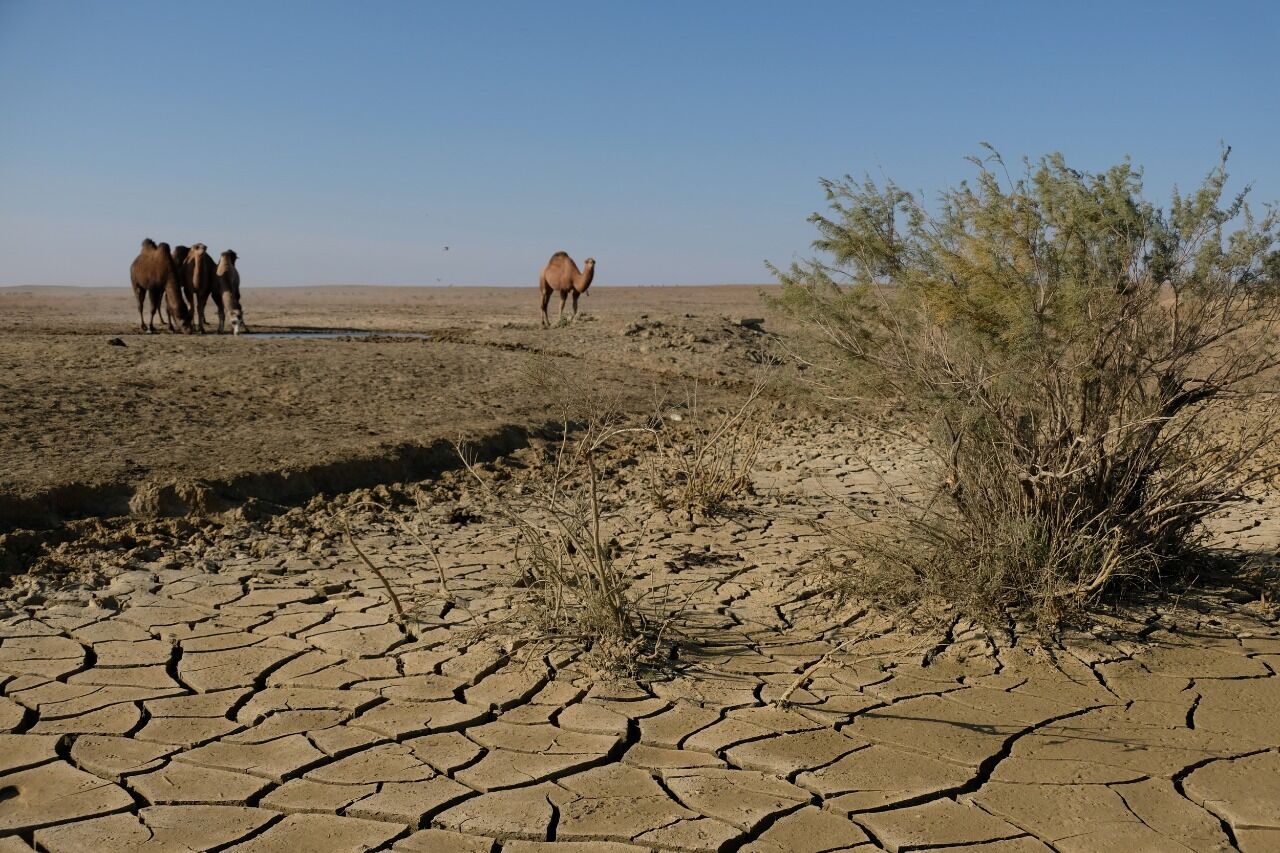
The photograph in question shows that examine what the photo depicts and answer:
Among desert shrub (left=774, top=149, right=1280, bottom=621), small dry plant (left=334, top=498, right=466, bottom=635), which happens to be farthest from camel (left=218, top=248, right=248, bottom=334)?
desert shrub (left=774, top=149, right=1280, bottom=621)

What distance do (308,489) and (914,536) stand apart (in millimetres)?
3610

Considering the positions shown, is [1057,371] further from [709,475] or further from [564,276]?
[564,276]

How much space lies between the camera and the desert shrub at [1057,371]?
4688 millimetres

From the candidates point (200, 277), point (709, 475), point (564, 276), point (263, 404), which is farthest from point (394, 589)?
point (564, 276)

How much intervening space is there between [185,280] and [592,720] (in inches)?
530

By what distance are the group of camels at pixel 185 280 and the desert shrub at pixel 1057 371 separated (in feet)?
40.1

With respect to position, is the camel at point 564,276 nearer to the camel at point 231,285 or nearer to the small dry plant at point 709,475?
the camel at point 231,285

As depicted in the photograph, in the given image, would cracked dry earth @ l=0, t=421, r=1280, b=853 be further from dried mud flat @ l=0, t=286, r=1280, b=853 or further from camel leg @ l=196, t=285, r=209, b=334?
camel leg @ l=196, t=285, r=209, b=334

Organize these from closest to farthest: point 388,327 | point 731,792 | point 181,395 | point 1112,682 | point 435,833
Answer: point 435,833
point 731,792
point 1112,682
point 181,395
point 388,327

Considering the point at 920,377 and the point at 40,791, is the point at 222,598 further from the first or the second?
the point at 920,377

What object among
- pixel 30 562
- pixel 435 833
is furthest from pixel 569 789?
pixel 30 562

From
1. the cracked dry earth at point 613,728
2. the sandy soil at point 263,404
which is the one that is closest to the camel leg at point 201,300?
the sandy soil at point 263,404

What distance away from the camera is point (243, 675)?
4.28 metres

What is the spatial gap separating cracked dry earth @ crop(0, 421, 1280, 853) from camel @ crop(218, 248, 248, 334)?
10793mm
